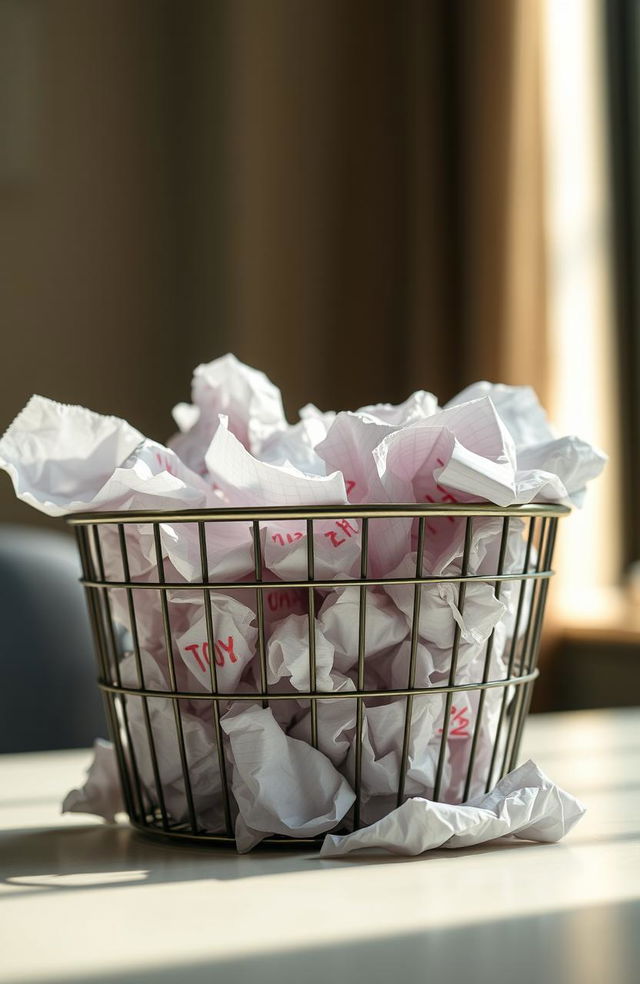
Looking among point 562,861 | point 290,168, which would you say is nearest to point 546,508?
point 562,861

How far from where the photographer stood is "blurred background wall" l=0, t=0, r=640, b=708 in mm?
2070

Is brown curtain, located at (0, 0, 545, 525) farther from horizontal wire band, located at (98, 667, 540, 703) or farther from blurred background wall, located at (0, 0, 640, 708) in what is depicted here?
horizontal wire band, located at (98, 667, 540, 703)

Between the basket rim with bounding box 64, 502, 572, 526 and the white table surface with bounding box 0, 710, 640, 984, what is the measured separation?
129 mm

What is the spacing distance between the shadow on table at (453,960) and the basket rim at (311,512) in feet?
0.47

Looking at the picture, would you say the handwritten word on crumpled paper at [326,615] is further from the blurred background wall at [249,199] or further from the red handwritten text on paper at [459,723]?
the blurred background wall at [249,199]

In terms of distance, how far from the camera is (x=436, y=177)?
2082 mm

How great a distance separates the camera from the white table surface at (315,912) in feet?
1.04

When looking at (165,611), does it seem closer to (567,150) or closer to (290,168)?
(567,150)

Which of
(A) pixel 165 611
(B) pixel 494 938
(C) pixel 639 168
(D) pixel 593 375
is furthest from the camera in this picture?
(C) pixel 639 168

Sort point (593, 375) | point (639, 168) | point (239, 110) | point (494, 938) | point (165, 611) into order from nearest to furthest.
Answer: point (494, 938), point (165, 611), point (593, 375), point (639, 168), point (239, 110)

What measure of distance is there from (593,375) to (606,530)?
0.83 ft

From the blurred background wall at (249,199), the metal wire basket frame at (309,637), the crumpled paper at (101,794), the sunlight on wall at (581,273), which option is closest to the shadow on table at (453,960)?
the metal wire basket frame at (309,637)

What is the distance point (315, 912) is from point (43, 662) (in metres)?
0.81

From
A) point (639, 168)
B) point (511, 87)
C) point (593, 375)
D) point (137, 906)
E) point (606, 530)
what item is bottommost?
point (606, 530)
